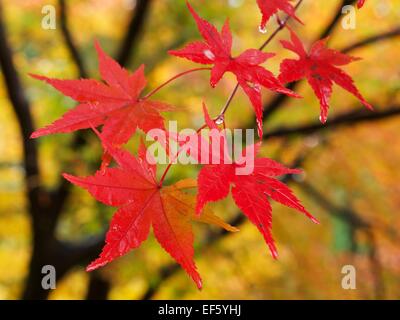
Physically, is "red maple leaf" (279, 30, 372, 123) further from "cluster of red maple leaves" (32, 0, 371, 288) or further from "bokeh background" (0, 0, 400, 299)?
"bokeh background" (0, 0, 400, 299)

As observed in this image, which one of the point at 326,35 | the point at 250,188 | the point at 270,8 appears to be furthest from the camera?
the point at 326,35

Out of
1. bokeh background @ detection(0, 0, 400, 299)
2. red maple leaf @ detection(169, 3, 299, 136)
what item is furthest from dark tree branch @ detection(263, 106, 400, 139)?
red maple leaf @ detection(169, 3, 299, 136)

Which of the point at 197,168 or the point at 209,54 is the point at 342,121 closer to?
the point at 197,168

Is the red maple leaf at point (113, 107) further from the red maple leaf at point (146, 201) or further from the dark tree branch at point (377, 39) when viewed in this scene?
the dark tree branch at point (377, 39)

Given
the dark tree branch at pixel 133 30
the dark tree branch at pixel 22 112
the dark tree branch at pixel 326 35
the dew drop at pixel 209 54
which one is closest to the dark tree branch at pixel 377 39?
the dark tree branch at pixel 326 35

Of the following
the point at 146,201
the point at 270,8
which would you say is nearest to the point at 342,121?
the point at 270,8
